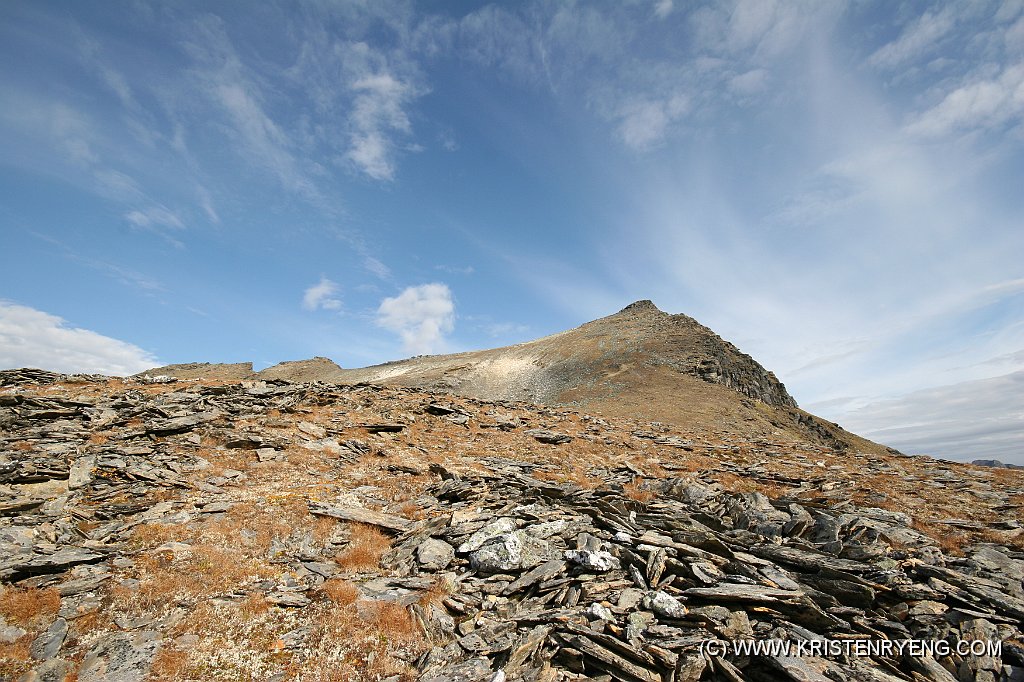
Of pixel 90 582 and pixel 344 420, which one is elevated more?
pixel 344 420

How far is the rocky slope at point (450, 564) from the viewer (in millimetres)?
8961

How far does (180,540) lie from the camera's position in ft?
43.7

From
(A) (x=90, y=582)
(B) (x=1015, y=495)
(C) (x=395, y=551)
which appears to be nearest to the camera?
(A) (x=90, y=582)

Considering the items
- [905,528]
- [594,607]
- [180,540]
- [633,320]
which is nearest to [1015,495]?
[905,528]

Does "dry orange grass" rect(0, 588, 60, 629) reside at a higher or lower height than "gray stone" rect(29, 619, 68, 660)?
higher

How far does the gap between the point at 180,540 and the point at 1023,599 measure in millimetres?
22908

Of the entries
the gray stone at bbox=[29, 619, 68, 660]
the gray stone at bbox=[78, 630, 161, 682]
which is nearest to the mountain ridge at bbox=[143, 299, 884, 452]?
the gray stone at bbox=[29, 619, 68, 660]

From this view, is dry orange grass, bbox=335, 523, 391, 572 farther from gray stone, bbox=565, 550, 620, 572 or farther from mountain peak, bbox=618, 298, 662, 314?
mountain peak, bbox=618, 298, 662, 314

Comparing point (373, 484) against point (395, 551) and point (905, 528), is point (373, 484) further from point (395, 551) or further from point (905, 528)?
point (905, 528)

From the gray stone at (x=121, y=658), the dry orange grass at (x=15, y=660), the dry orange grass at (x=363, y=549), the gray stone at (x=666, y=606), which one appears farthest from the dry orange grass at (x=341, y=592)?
the gray stone at (x=666, y=606)

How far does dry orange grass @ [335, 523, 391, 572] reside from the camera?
1336 cm

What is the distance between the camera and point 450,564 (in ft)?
43.2

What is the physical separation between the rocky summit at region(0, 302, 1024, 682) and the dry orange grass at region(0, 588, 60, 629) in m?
0.04

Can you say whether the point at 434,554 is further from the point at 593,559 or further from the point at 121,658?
the point at 121,658
